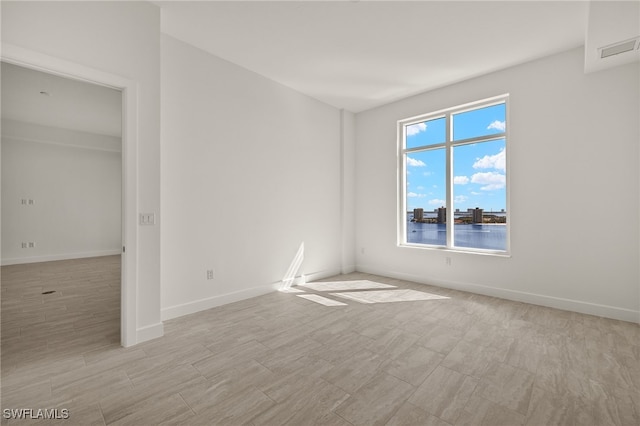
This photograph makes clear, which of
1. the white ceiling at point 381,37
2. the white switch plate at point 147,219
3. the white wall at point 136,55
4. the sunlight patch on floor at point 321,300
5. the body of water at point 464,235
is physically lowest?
the sunlight patch on floor at point 321,300

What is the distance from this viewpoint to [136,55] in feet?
8.92

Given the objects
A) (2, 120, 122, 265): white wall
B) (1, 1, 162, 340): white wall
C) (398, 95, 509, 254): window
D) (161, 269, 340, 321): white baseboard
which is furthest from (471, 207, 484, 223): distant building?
(2, 120, 122, 265): white wall

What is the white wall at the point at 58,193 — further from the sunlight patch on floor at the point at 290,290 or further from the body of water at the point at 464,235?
the body of water at the point at 464,235

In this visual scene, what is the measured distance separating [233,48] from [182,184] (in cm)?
186

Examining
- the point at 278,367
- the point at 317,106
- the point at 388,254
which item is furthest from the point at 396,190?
the point at 278,367

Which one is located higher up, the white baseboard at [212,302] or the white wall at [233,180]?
the white wall at [233,180]

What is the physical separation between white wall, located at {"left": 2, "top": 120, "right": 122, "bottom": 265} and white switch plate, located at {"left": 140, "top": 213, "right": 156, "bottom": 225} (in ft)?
21.7

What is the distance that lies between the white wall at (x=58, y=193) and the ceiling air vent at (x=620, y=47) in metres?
10.3

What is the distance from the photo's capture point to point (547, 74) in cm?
375

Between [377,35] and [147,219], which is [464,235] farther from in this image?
[147,219]

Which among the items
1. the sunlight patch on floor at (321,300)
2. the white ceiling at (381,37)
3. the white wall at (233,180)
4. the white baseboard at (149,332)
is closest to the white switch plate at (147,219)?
the white wall at (233,180)

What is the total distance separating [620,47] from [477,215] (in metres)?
2.52

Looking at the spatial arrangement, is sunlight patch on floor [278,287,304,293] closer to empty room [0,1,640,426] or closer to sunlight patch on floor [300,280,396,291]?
empty room [0,1,640,426]

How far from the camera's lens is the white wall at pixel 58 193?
21.4ft
